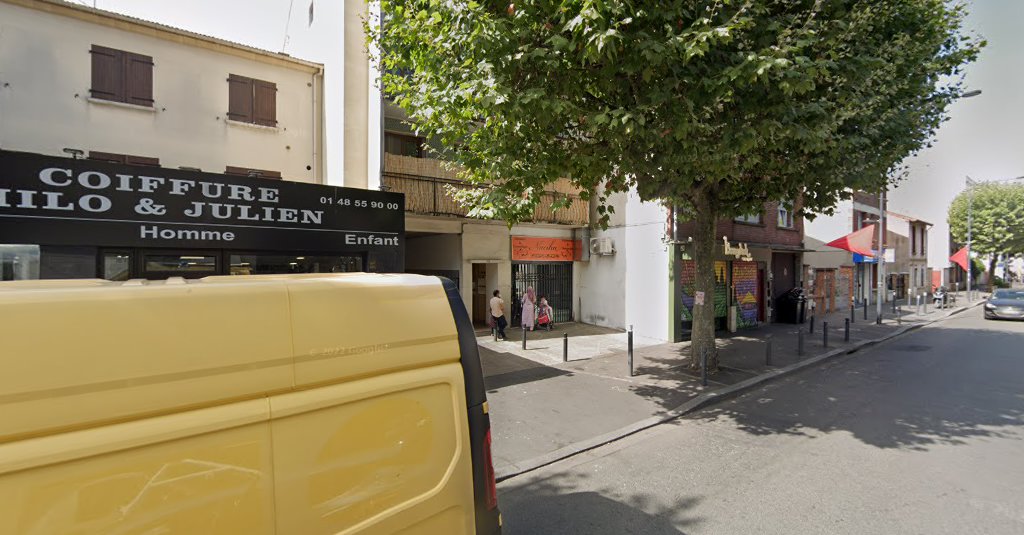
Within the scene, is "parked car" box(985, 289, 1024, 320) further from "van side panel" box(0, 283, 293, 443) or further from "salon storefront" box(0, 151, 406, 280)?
"van side panel" box(0, 283, 293, 443)

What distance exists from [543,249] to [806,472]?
37.4 feet

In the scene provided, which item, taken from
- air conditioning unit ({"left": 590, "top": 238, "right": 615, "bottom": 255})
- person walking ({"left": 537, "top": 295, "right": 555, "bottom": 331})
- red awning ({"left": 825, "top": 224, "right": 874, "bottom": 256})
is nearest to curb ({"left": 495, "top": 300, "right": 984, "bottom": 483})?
red awning ({"left": 825, "top": 224, "right": 874, "bottom": 256})

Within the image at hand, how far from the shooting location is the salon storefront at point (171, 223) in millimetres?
6117

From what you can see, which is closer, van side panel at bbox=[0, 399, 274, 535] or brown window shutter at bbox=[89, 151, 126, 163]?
van side panel at bbox=[0, 399, 274, 535]

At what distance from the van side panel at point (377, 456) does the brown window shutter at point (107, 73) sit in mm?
13159

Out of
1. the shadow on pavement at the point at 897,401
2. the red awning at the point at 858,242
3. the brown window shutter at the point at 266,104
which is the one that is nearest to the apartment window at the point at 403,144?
the brown window shutter at the point at 266,104

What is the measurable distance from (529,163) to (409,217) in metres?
5.86

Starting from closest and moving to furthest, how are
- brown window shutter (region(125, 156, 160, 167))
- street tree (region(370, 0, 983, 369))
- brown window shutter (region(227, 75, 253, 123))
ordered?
street tree (region(370, 0, 983, 369))
brown window shutter (region(125, 156, 160, 167))
brown window shutter (region(227, 75, 253, 123))

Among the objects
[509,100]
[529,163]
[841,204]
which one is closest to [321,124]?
[529,163]

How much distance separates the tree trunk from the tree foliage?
1608 inches

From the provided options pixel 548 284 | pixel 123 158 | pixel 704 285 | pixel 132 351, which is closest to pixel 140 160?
pixel 123 158

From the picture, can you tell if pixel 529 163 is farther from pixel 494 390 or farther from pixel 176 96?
pixel 176 96

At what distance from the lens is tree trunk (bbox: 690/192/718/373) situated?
30.4 ft

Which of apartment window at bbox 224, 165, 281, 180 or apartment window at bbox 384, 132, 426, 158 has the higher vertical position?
apartment window at bbox 384, 132, 426, 158
